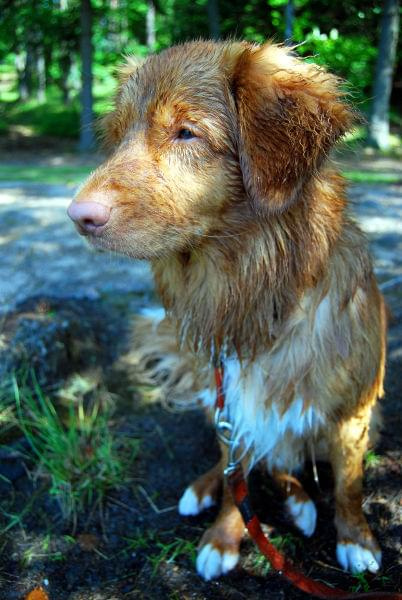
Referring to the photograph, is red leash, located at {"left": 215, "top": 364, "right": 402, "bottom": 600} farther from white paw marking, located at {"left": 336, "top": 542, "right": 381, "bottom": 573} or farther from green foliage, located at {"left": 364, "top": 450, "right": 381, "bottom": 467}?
green foliage, located at {"left": 364, "top": 450, "right": 381, "bottom": 467}

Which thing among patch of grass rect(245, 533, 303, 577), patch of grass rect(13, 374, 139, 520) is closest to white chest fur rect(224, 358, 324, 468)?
patch of grass rect(245, 533, 303, 577)

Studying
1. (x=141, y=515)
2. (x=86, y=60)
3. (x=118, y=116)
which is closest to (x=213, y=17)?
(x=86, y=60)

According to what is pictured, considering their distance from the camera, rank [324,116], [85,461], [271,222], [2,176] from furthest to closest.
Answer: [2,176]
[85,461]
[271,222]
[324,116]

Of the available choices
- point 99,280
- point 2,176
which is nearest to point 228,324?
point 99,280

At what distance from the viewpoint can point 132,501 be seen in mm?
2715

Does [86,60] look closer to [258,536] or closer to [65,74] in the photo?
[65,74]

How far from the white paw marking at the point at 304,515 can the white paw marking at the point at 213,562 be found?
0.34 metres

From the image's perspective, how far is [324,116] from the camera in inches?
71.1

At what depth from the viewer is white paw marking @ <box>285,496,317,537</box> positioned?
2.50m

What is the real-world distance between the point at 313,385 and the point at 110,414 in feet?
4.85

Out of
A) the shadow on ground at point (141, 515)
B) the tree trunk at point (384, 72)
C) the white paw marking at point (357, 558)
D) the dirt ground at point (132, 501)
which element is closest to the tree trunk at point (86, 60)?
the tree trunk at point (384, 72)

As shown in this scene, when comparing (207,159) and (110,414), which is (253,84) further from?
(110,414)

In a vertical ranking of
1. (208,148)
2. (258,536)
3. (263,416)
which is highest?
(208,148)

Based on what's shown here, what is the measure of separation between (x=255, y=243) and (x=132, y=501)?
59.9 inches
